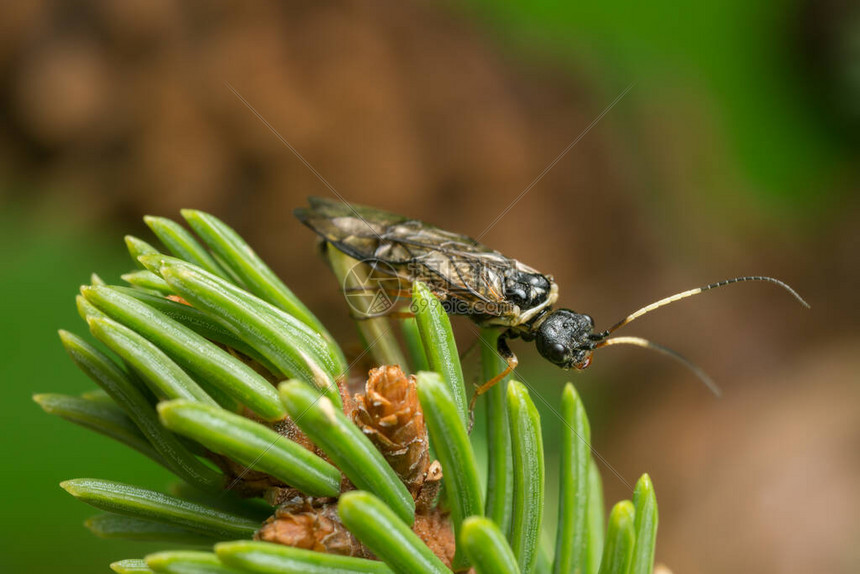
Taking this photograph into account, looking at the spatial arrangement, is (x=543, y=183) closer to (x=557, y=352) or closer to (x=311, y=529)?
(x=557, y=352)

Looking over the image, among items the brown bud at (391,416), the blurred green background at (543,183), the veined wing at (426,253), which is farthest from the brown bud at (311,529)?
the blurred green background at (543,183)

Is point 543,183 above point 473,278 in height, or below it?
above

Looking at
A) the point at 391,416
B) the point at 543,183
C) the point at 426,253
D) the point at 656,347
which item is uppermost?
the point at 543,183

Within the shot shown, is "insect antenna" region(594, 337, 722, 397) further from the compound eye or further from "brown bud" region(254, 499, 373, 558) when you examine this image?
"brown bud" region(254, 499, 373, 558)

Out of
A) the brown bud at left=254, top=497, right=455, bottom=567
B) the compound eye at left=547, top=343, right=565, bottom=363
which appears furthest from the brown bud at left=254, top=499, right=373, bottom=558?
the compound eye at left=547, top=343, right=565, bottom=363

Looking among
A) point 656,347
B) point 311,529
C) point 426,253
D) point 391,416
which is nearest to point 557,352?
point 656,347

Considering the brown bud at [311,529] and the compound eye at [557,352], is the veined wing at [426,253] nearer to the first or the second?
the compound eye at [557,352]

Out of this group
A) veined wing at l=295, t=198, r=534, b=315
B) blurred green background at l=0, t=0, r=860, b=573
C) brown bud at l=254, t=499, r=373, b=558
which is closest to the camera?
brown bud at l=254, t=499, r=373, b=558
